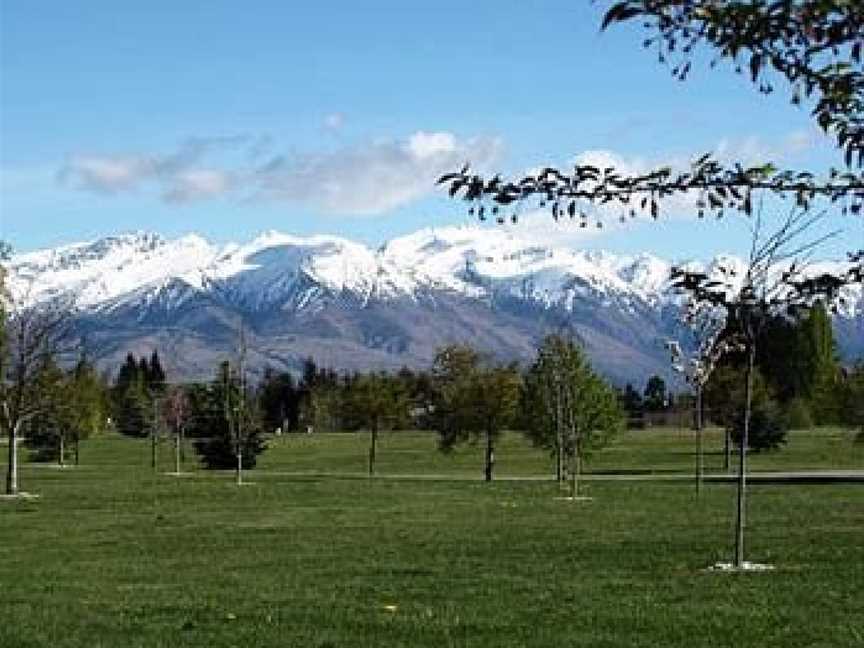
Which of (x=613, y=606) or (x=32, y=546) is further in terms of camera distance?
(x=32, y=546)

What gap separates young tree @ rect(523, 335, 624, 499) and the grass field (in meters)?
6.67

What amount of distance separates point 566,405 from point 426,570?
33.3 meters

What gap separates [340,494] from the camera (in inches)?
1839

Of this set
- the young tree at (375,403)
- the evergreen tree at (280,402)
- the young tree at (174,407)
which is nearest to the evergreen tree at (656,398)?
the evergreen tree at (280,402)

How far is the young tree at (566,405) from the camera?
173 feet

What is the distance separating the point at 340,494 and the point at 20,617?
1274 inches

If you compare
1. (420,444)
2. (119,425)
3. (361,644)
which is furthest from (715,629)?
(119,425)

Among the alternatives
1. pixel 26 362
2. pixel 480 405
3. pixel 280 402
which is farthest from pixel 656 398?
pixel 26 362

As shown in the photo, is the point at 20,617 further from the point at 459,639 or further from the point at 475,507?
the point at 475,507

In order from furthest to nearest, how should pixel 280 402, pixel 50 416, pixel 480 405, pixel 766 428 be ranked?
pixel 280 402 < pixel 766 428 < pixel 480 405 < pixel 50 416

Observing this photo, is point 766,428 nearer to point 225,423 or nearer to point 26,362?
point 225,423

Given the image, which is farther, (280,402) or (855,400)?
(280,402)

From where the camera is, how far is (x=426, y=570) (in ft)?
64.4

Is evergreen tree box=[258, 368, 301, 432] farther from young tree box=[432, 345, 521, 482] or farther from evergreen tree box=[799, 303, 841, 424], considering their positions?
young tree box=[432, 345, 521, 482]
